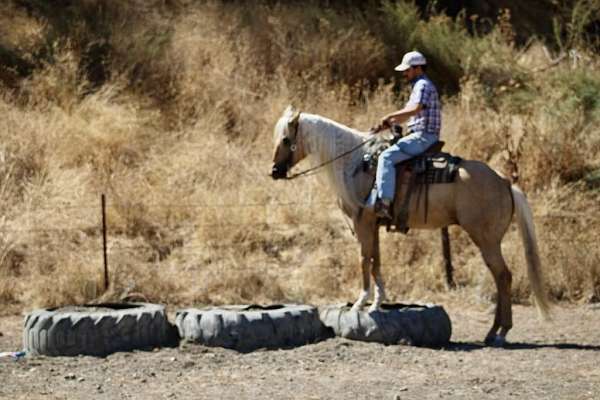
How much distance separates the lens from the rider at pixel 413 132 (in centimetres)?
997

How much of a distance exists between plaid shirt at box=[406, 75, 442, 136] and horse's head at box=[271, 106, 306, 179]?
1186 mm

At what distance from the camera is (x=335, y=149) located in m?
10.5

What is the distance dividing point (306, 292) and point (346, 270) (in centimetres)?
67

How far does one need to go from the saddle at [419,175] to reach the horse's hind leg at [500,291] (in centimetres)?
72

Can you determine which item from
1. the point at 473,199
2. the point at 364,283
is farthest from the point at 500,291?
the point at 364,283

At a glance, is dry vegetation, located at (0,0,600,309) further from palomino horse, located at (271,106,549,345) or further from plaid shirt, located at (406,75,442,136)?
plaid shirt, located at (406,75,442,136)

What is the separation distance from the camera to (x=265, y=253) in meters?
14.0

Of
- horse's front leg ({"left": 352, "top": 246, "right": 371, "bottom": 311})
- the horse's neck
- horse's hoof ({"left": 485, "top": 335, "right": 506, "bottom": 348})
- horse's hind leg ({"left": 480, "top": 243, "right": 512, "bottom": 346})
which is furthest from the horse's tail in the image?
the horse's neck

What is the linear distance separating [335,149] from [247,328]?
7.12ft

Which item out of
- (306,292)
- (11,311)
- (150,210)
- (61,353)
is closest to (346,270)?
(306,292)

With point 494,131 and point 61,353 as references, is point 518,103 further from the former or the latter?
point 61,353

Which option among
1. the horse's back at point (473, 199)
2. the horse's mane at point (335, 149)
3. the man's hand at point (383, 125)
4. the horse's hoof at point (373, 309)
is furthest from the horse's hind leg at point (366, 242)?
the man's hand at point (383, 125)

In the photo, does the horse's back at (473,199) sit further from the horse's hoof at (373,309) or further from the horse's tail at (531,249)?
the horse's hoof at (373,309)

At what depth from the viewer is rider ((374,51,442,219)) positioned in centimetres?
997
